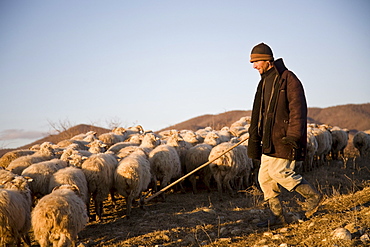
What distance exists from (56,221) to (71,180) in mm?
1895

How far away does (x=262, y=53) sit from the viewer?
16.0 ft

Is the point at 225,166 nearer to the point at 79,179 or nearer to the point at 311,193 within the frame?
the point at 79,179

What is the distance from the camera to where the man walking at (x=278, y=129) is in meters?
4.59

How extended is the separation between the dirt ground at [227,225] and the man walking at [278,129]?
1.26 ft

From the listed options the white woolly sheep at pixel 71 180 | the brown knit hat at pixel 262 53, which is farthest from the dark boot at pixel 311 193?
the white woolly sheep at pixel 71 180

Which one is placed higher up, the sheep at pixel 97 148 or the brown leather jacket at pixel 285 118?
the brown leather jacket at pixel 285 118

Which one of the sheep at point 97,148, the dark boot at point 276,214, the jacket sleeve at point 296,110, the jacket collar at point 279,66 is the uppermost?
the jacket collar at point 279,66

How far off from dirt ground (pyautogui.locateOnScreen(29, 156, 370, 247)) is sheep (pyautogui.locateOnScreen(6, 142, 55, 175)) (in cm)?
227

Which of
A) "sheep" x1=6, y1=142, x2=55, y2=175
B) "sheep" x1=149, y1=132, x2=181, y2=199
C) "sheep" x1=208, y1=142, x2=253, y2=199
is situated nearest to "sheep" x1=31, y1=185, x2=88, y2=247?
"sheep" x1=6, y1=142, x2=55, y2=175

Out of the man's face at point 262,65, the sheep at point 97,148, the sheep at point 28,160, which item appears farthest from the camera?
the sheep at point 97,148

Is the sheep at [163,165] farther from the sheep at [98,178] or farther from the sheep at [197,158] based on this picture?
the sheep at [98,178]

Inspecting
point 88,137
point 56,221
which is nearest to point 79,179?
point 56,221

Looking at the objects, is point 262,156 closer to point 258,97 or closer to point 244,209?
point 258,97

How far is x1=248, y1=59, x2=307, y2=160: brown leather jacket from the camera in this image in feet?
15.0
